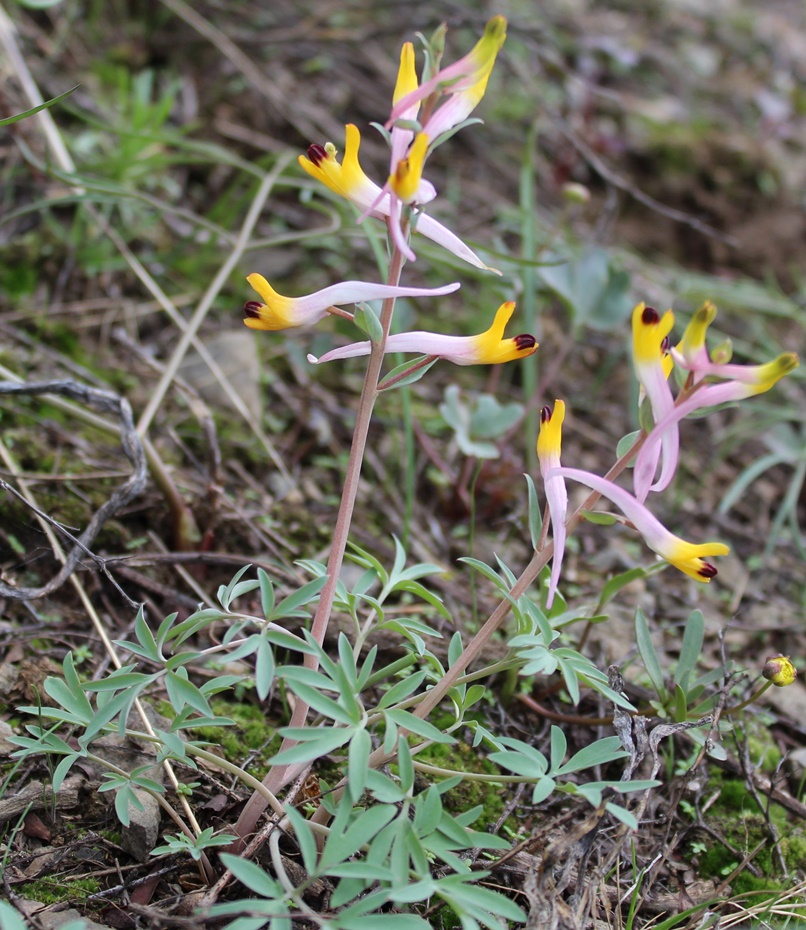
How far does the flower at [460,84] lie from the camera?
113 centimetres

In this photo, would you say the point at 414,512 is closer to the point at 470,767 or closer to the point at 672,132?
the point at 470,767

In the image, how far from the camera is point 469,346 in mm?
1247

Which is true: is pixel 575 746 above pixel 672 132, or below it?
below

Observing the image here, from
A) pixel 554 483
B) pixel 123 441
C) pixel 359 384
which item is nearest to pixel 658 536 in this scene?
pixel 554 483

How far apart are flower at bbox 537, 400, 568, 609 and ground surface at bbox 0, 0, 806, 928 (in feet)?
1.24

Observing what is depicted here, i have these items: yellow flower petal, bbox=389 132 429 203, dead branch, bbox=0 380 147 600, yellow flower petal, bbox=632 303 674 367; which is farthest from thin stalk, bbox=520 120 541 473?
yellow flower petal, bbox=389 132 429 203

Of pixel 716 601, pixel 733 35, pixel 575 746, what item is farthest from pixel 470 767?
pixel 733 35

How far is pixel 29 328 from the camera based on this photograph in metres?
2.53

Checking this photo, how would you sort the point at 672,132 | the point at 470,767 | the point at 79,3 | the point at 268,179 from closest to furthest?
the point at 470,767, the point at 268,179, the point at 79,3, the point at 672,132

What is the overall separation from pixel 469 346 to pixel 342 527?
0.36 metres

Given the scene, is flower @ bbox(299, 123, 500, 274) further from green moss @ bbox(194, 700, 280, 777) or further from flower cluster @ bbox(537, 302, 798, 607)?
green moss @ bbox(194, 700, 280, 777)

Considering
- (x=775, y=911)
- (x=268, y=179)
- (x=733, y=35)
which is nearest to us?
(x=775, y=911)

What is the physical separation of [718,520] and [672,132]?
2496mm

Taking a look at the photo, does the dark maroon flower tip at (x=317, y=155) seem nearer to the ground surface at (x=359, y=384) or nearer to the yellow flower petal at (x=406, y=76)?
the yellow flower petal at (x=406, y=76)
